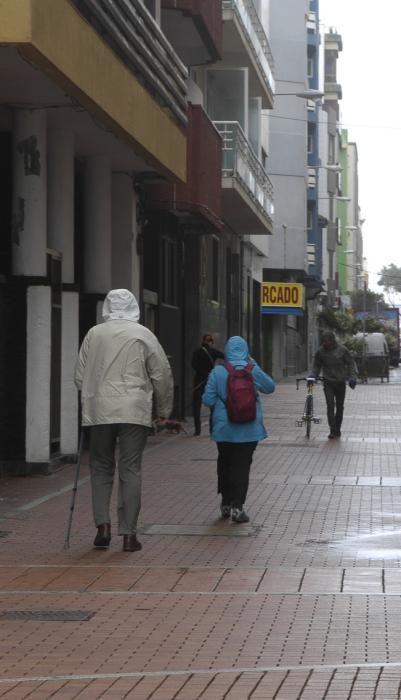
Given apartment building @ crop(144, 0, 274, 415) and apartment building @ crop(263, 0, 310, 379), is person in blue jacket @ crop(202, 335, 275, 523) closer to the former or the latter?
apartment building @ crop(144, 0, 274, 415)

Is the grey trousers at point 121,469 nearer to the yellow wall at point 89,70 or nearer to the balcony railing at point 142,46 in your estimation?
the yellow wall at point 89,70

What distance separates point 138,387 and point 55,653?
3629 mm

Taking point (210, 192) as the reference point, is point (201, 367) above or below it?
below

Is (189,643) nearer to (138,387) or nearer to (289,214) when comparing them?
(138,387)

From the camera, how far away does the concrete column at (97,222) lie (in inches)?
803

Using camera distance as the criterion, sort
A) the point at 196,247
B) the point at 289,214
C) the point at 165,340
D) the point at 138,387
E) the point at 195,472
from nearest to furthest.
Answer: the point at 138,387, the point at 195,472, the point at 165,340, the point at 196,247, the point at 289,214

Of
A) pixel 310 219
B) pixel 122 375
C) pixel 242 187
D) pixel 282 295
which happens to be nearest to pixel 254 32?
pixel 242 187

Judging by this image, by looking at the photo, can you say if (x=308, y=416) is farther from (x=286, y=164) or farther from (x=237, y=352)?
(x=286, y=164)

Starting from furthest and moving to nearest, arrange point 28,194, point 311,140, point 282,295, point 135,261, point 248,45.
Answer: point 311,140 < point 282,295 < point 248,45 < point 135,261 < point 28,194

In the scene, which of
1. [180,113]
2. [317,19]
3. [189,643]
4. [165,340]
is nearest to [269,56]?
[165,340]

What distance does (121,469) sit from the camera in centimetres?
1077

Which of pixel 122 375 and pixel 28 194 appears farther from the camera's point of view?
pixel 28 194

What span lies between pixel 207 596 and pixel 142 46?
10.4m

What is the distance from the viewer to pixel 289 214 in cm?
6438
